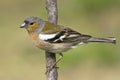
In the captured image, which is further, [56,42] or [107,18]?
[107,18]

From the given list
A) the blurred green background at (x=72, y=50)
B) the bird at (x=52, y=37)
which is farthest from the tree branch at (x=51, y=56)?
the blurred green background at (x=72, y=50)

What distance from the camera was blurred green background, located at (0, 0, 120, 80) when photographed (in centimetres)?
987

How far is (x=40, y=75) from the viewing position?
978 cm

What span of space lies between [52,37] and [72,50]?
3.07m

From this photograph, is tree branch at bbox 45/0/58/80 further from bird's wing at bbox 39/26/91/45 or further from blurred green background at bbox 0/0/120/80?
blurred green background at bbox 0/0/120/80

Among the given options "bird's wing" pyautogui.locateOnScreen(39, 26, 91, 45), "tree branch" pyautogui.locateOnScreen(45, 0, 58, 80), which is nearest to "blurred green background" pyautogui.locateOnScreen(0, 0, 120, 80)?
"bird's wing" pyautogui.locateOnScreen(39, 26, 91, 45)

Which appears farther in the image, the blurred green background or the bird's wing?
the blurred green background

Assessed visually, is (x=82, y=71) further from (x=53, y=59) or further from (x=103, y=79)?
(x=53, y=59)

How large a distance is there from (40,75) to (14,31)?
63.6 inches

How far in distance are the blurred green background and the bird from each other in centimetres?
250

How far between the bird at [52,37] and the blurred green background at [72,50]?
2.50 metres

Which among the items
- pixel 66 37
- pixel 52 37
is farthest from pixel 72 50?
pixel 52 37

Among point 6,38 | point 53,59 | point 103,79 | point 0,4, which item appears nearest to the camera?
point 53,59

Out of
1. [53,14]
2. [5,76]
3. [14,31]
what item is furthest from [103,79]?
[53,14]
